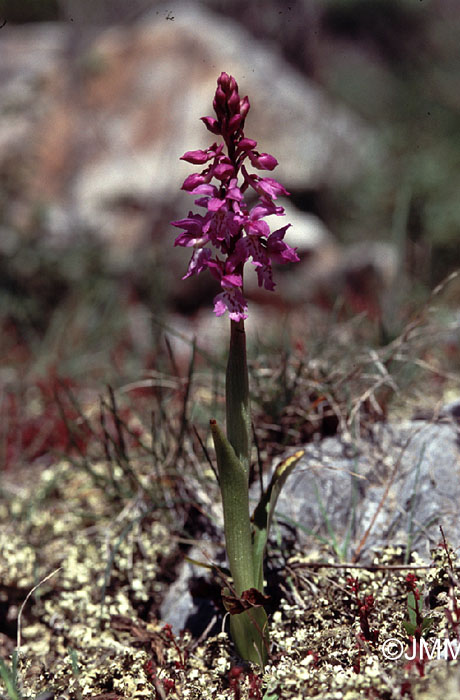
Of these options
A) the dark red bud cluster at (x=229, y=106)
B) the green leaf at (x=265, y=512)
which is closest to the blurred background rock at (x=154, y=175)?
the green leaf at (x=265, y=512)

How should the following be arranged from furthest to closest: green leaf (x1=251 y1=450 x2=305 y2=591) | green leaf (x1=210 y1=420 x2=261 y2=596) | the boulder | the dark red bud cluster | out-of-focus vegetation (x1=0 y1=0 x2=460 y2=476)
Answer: the boulder
out-of-focus vegetation (x1=0 y1=0 x2=460 y2=476)
green leaf (x1=251 y1=450 x2=305 y2=591)
green leaf (x1=210 y1=420 x2=261 y2=596)
the dark red bud cluster

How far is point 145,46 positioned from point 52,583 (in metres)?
6.84

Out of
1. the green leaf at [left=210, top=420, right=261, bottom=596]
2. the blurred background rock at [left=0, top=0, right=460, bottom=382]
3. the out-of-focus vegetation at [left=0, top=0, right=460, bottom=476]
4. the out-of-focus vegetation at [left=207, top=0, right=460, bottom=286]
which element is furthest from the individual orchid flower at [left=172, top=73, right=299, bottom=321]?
the blurred background rock at [left=0, top=0, right=460, bottom=382]

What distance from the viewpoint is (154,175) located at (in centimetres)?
662

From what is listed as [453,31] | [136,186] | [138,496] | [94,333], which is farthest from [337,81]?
[138,496]

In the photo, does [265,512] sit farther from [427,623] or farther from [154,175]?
[154,175]

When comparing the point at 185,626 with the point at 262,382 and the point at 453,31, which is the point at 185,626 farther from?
the point at 453,31

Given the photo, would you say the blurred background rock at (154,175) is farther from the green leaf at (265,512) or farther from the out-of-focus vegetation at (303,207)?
the green leaf at (265,512)

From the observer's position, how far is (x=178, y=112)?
679cm

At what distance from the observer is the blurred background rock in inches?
211

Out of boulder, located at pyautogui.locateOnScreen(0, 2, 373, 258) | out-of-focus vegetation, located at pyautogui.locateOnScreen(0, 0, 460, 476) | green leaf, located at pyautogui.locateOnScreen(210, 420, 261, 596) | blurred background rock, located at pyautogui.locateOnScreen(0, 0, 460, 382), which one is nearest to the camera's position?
green leaf, located at pyautogui.locateOnScreen(210, 420, 261, 596)

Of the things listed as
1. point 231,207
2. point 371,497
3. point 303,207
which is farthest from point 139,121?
point 231,207

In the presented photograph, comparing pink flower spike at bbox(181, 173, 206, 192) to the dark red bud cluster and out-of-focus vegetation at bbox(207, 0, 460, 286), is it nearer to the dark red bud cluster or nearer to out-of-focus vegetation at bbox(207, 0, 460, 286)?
the dark red bud cluster

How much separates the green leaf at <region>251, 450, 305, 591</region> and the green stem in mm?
143
